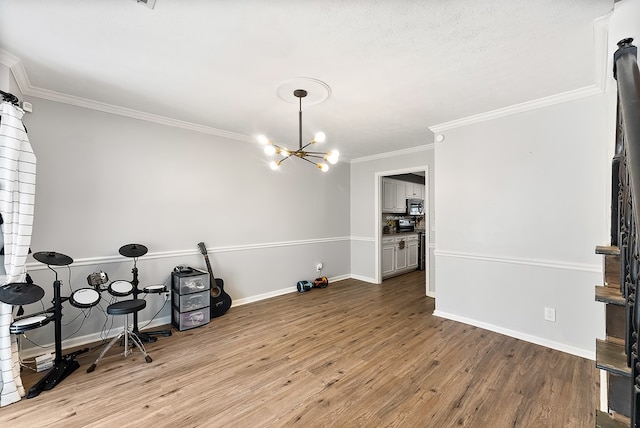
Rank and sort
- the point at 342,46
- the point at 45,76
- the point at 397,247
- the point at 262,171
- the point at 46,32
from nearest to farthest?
the point at 46,32 < the point at 342,46 < the point at 45,76 < the point at 262,171 < the point at 397,247

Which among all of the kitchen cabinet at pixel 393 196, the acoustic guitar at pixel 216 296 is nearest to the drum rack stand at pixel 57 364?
the acoustic guitar at pixel 216 296

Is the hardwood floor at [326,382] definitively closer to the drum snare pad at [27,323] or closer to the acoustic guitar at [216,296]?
the acoustic guitar at [216,296]

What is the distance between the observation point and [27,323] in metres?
2.15

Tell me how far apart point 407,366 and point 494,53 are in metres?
2.72

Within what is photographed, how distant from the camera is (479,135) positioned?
3.45 m

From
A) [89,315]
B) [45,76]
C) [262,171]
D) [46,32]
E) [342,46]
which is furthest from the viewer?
[262,171]

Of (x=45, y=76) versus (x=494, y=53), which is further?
(x=45, y=76)

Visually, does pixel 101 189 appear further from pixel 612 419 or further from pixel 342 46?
pixel 612 419

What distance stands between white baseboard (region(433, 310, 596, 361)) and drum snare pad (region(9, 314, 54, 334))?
4.15m

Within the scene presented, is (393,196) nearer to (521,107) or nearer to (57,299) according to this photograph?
(521,107)

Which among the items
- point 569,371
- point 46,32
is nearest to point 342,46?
point 46,32

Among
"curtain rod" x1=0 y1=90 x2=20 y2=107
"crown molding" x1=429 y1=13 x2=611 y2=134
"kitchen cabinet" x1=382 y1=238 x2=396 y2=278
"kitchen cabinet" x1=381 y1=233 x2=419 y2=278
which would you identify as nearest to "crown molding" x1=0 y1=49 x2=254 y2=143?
"curtain rod" x1=0 y1=90 x2=20 y2=107

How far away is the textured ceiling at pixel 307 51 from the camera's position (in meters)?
1.70

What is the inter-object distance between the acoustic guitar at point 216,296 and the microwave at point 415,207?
4.77m
